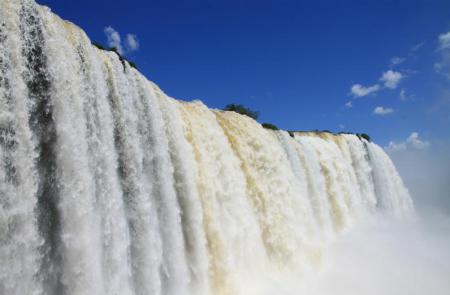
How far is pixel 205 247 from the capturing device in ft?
34.3

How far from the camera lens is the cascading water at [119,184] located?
6898 mm

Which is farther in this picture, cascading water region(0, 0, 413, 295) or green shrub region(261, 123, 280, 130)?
green shrub region(261, 123, 280, 130)

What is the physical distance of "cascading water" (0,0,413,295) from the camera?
690 cm

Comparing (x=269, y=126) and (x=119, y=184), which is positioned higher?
(x=269, y=126)

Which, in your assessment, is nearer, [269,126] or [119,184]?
[119,184]

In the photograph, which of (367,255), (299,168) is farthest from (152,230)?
(367,255)

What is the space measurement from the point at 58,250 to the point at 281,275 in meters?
7.64

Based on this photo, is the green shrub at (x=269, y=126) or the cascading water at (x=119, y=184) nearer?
the cascading water at (x=119, y=184)

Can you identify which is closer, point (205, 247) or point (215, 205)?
point (205, 247)

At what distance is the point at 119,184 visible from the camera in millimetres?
8984

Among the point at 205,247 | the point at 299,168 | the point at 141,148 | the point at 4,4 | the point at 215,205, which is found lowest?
the point at 205,247

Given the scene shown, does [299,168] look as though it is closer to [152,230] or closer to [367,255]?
[367,255]

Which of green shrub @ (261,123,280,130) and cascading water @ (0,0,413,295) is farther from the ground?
green shrub @ (261,123,280,130)

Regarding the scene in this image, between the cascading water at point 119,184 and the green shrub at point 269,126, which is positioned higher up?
the green shrub at point 269,126
